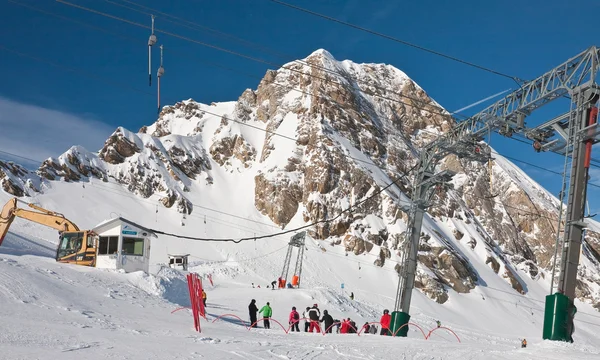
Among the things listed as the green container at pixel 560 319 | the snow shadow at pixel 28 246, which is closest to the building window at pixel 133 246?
the snow shadow at pixel 28 246

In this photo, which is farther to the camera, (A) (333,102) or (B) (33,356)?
(A) (333,102)

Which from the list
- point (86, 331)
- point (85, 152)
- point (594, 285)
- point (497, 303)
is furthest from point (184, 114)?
point (86, 331)

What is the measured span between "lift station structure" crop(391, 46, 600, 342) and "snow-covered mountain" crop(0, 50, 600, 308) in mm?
45874

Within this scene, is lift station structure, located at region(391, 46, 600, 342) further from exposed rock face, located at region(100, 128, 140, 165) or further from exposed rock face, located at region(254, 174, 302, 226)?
exposed rock face, located at region(100, 128, 140, 165)

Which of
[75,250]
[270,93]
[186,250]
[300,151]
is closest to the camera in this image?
[75,250]

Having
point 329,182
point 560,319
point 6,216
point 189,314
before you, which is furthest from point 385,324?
point 329,182

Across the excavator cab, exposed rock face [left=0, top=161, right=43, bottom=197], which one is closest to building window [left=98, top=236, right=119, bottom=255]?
the excavator cab

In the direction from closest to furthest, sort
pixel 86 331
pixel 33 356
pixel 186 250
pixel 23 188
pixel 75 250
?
1. pixel 33 356
2. pixel 86 331
3. pixel 75 250
4. pixel 186 250
5. pixel 23 188

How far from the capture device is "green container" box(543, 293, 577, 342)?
51.1ft

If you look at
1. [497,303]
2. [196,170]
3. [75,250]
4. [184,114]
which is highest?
[184,114]

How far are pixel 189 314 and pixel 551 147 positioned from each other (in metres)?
15.3

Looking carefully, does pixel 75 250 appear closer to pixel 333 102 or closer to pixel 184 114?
pixel 333 102

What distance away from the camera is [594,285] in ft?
312

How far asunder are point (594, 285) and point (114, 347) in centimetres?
10128
